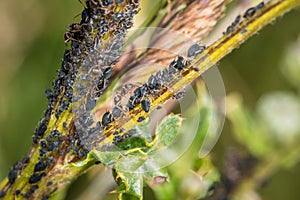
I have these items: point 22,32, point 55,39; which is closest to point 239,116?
point 55,39

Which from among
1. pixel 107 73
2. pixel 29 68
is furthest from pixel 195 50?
pixel 29 68

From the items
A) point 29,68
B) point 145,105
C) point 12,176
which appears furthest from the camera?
point 29,68

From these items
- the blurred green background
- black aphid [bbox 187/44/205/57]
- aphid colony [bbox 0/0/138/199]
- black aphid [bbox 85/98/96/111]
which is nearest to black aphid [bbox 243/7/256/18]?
black aphid [bbox 187/44/205/57]

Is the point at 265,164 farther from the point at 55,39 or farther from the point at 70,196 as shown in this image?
the point at 55,39

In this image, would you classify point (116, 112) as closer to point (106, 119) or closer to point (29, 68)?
point (106, 119)

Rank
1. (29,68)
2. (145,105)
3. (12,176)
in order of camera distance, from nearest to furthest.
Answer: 1. (145,105)
2. (12,176)
3. (29,68)

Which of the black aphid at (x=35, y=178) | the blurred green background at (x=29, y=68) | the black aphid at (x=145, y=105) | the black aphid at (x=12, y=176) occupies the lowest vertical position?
the black aphid at (x=145, y=105)

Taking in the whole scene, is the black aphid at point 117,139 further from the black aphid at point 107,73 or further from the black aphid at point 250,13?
the black aphid at point 250,13

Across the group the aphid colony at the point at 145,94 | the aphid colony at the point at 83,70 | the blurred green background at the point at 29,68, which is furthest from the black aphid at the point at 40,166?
the blurred green background at the point at 29,68
